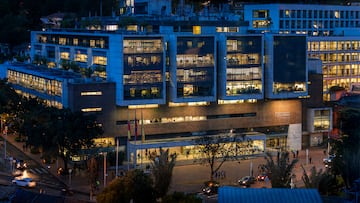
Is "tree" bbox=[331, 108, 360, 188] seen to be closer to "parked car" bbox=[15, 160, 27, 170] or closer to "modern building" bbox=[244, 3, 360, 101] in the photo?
"modern building" bbox=[244, 3, 360, 101]

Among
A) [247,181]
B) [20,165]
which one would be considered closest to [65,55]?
[20,165]

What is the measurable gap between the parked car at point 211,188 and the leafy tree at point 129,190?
8446mm

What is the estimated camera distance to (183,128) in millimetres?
59219

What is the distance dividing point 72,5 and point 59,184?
8294 centimetres

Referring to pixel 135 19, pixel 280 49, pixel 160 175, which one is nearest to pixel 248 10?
pixel 135 19

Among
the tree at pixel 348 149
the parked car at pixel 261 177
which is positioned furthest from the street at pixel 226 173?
the tree at pixel 348 149

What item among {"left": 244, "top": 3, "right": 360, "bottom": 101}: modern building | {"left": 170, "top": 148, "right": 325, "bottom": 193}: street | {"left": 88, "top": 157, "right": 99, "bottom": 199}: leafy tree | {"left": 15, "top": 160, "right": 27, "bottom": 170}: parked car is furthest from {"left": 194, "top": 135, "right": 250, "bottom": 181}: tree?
{"left": 244, "top": 3, "right": 360, "bottom": 101}: modern building

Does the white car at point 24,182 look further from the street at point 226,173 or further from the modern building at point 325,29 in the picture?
the modern building at point 325,29

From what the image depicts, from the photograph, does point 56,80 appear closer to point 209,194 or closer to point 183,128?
point 183,128

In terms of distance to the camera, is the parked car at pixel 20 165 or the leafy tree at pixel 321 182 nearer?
the leafy tree at pixel 321 182

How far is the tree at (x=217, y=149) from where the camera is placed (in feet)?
171

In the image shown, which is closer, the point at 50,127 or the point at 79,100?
the point at 50,127

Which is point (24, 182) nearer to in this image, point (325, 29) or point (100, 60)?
point (100, 60)

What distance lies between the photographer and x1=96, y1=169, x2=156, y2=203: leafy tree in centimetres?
3588
